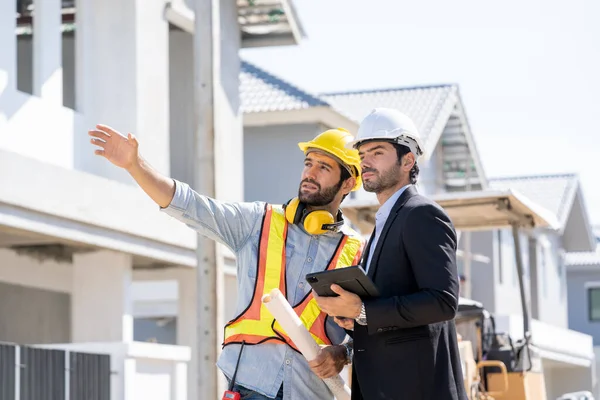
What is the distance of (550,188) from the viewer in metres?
44.3

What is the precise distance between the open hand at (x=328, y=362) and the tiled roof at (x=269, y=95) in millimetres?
17196

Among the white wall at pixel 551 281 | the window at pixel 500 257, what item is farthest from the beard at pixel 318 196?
the white wall at pixel 551 281

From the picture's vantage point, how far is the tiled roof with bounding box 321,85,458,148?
30844 mm

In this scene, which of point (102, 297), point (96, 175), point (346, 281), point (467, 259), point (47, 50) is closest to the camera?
point (346, 281)

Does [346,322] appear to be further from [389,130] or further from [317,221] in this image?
[317,221]

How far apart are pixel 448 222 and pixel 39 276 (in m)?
11.5

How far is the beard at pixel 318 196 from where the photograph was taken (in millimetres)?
6680

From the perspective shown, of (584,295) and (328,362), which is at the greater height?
(584,295)

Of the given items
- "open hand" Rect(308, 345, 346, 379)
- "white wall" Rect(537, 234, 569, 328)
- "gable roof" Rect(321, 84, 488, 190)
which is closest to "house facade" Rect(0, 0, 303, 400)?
"open hand" Rect(308, 345, 346, 379)

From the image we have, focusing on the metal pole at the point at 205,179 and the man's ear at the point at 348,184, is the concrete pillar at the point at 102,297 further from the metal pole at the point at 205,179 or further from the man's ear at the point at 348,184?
the man's ear at the point at 348,184

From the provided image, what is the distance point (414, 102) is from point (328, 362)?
86.2 feet

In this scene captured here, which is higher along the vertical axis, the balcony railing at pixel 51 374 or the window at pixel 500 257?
the window at pixel 500 257

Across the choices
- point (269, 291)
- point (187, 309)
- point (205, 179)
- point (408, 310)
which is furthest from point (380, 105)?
point (408, 310)

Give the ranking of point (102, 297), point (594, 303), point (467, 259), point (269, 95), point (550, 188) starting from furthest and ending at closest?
point (594, 303), point (550, 188), point (467, 259), point (269, 95), point (102, 297)
